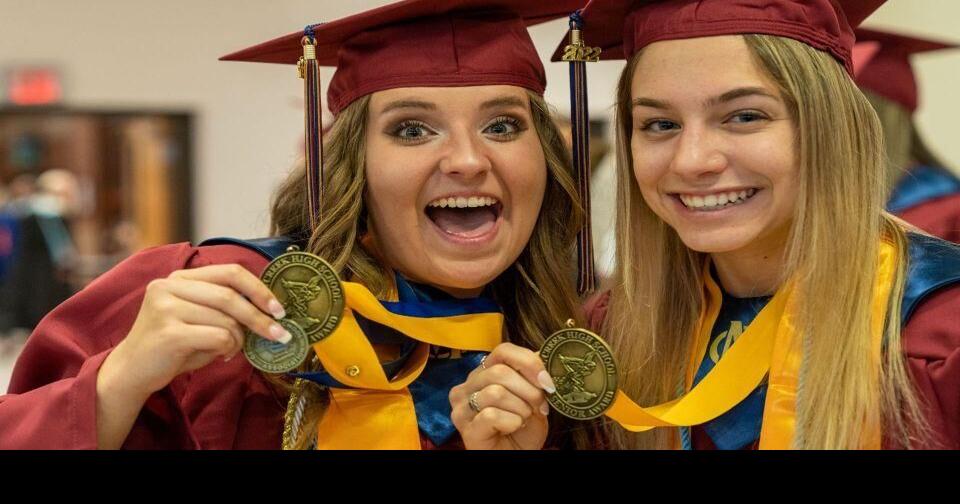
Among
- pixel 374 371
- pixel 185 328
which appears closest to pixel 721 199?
pixel 374 371

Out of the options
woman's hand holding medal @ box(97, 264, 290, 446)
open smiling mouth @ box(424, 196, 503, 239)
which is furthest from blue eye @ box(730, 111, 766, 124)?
woman's hand holding medal @ box(97, 264, 290, 446)

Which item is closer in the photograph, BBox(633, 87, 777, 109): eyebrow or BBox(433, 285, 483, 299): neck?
BBox(633, 87, 777, 109): eyebrow

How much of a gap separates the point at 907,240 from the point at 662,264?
18.2 inches

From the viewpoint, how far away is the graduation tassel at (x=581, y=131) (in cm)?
221

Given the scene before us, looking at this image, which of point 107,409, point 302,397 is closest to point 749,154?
point 302,397

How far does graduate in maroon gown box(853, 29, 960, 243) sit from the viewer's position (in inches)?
159

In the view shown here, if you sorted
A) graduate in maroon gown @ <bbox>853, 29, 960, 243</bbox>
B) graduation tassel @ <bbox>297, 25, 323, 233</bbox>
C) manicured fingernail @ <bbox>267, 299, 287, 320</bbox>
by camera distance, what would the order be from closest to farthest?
manicured fingernail @ <bbox>267, 299, 287, 320</bbox> → graduation tassel @ <bbox>297, 25, 323, 233</bbox> → graduate in maroon gown @ <bbox>853, 29, 960, 243</bbox>

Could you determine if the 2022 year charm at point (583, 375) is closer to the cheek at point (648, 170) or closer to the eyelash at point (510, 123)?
the cheek at point (648, 170)

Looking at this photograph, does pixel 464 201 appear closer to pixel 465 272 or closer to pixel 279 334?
pixel 465 272

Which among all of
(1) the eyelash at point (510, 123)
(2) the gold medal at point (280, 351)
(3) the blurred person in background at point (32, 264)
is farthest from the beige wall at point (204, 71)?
(2) the gold medal at point (280, 351)

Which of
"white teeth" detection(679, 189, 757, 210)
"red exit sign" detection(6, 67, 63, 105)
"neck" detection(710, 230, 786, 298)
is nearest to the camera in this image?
"white teeth" detection(679, 189, 757, 210)

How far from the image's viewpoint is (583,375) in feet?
5.97

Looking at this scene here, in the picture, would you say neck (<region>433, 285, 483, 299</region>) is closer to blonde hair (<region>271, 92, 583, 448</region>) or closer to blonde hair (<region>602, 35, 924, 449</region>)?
blonde hair (<region>271, 92, 583, 448</region>)

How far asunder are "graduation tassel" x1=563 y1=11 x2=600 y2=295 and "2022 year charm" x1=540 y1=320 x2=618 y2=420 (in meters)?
0.50
